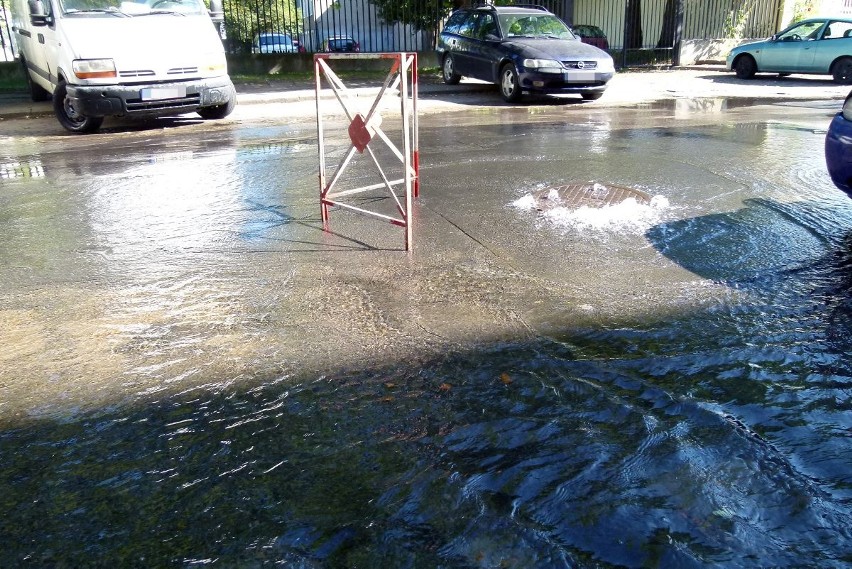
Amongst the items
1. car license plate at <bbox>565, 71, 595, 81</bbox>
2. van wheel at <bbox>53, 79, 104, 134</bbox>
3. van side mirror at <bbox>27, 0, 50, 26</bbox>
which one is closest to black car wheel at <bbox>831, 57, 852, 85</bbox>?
car license plate at <bbox>565, 71, 595, 81</bbox>

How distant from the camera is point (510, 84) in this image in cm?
1573

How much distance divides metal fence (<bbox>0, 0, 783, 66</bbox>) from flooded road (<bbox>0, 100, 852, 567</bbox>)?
1674cm

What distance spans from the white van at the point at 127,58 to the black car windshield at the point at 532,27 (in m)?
6.66

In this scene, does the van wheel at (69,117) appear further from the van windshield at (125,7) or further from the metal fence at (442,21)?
the metal fence at (442,21)

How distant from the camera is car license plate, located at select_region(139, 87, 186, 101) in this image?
37.9 feet

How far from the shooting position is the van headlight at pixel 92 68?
11172mm

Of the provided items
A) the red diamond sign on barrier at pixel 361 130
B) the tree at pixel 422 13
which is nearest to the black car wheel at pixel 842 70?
the tree at pixel 422 13

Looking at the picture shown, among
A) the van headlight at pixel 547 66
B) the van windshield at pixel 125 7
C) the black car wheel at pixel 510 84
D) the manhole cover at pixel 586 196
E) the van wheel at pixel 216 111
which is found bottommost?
the manhole cover at pixel 586 196

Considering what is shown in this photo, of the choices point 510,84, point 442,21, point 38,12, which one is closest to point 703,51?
point 442,21

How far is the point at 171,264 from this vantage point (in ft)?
18.6

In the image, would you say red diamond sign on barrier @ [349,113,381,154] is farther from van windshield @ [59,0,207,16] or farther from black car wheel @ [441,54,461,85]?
black car wheel @ [441,54,461,85]

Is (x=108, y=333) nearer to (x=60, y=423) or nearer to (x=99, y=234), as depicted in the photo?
(x=60, y=423)

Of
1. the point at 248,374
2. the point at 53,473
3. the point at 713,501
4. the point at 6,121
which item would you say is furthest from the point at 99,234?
the point at 6,121

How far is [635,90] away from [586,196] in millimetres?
12272
